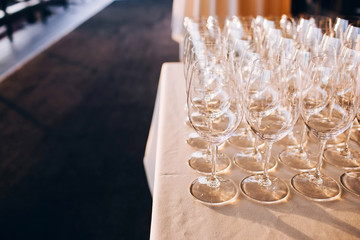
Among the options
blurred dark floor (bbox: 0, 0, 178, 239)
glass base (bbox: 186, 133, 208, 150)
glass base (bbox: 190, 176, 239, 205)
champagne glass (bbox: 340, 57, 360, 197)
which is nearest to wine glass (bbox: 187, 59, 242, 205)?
glass base (bbox: 190, 176, 239, 205)

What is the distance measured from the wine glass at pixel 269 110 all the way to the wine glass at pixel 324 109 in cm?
4

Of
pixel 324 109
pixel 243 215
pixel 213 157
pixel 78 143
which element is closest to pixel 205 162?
pixel 213 157

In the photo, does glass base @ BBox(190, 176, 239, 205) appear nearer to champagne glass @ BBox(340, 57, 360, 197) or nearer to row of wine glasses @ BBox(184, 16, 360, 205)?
row of wine glasses @ BBox(184, 16, 360, 205)

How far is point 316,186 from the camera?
88 centimetres

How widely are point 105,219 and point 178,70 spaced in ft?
3.14

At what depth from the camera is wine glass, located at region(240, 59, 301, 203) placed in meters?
0.83

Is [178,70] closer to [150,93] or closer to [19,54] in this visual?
[150,93]

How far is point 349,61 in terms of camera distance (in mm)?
1024

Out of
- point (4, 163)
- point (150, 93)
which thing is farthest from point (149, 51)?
point (4, 163)

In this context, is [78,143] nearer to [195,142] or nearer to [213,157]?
[195,142]

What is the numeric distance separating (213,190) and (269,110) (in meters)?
0.25

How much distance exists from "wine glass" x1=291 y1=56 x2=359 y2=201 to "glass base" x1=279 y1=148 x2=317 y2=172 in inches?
1.5

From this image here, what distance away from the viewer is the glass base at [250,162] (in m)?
0.97

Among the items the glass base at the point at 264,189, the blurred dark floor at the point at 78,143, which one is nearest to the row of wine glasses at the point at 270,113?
the glass base at the point at 264,189
